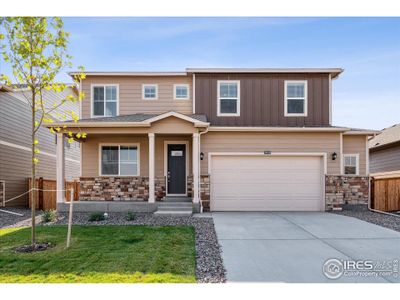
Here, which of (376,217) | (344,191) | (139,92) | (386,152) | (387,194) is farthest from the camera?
(386,152)

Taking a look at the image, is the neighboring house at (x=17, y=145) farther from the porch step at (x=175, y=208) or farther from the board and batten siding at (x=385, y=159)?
the board and batten siding at (x=385, y=159)

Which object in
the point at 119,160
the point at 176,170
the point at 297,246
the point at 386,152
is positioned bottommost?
the point at 297,246

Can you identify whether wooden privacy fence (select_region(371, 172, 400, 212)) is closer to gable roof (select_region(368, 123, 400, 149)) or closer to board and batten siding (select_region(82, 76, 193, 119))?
gable roof (select_region(368, 123, 400, 149))

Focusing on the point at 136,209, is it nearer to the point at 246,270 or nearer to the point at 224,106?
the point at 224,106

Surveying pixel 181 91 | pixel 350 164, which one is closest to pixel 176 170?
pixel 181 91

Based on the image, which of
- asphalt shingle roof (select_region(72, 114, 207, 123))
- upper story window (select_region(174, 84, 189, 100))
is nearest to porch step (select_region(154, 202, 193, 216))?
asphalt shingle roof (select_region(72, 114, 207, 123))

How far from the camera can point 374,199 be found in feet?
39.3

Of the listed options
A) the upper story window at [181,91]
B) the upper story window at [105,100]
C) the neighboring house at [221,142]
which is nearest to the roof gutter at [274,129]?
the neighboring house at [221,142]

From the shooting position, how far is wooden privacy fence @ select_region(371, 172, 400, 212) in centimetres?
1168

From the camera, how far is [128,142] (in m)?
12.6

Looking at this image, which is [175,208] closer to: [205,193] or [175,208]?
[175,208]

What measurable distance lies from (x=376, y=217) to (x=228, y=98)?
645 centimetres

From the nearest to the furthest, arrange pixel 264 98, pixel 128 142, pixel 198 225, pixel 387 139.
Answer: pixel 198 225
pixel 128 142
pixel 264 98
pixel 387 139
